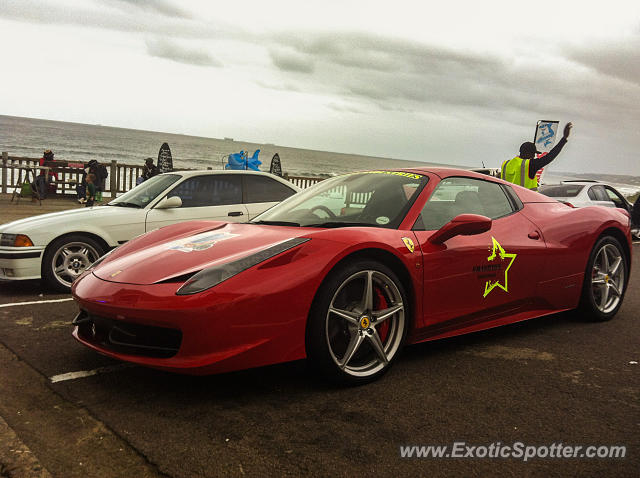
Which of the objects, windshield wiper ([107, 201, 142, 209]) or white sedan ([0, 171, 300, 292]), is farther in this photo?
windshield wiper ([107, 201, 142, 209])

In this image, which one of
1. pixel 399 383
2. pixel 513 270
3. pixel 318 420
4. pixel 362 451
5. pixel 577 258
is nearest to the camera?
pixel 362 451

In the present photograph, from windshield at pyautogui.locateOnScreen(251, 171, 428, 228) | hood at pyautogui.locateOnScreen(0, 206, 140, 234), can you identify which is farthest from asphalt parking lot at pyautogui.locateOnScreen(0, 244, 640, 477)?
hood at pyautogui.locateOnScreen(0, 206, 140, 234)

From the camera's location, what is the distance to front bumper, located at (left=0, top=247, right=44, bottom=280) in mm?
5535

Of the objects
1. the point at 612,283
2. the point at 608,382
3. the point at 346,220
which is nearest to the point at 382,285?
the point at 346,220

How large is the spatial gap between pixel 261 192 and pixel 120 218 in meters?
1.83

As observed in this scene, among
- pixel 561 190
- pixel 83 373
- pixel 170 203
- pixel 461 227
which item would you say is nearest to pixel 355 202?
pixel 461 227

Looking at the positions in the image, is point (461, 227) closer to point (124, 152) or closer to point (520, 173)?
point (520, 173)

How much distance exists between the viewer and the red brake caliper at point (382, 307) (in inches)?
127

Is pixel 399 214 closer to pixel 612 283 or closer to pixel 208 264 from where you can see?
pixel 208 264

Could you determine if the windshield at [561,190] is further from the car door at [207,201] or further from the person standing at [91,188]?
the person standing at [91,188]

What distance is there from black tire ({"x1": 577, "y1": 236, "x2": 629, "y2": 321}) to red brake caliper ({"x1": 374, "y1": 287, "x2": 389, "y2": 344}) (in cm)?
220

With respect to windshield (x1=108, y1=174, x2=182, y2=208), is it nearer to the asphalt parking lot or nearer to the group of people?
the asphalt parking lot

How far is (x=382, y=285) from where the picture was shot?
10.5 feet

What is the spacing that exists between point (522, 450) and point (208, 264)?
5.82 ft
